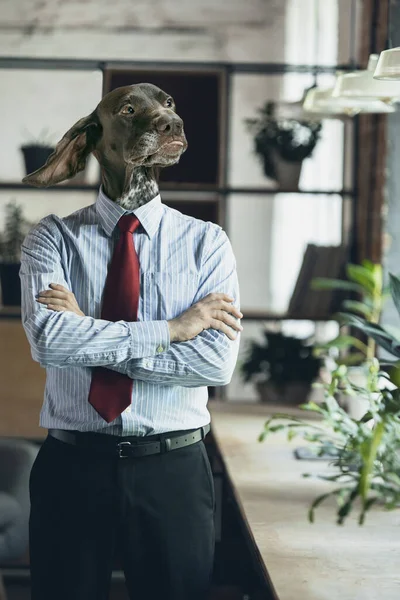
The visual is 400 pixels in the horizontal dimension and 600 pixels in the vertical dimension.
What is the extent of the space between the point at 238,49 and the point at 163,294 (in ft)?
8.53

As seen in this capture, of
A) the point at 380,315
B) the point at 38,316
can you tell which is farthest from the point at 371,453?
the point at 380,315

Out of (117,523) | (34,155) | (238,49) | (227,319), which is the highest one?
(238,49)

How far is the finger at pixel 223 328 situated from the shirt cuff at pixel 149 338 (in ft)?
0.36

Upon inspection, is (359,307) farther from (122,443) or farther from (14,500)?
(122,443)

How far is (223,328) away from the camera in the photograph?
2016mm

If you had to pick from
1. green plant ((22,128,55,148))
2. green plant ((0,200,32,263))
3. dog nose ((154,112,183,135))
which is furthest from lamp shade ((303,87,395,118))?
green plant ((0,200,32,263))

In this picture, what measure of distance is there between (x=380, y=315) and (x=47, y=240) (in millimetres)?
1898

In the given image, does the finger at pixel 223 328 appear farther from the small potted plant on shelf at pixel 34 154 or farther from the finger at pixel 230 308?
the small potted plant on shelf at pixel 34 154

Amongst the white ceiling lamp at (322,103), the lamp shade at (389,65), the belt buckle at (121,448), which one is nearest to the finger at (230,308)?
the belt buckle at (121,448)

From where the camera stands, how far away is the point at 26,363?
3707mm

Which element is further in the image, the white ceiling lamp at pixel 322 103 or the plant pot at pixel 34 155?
the plant pot at pixel 34 155

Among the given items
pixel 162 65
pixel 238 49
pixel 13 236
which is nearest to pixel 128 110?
pixel 162 65

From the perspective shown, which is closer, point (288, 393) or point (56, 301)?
point (56, 301)

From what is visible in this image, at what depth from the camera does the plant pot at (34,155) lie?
3.69m
